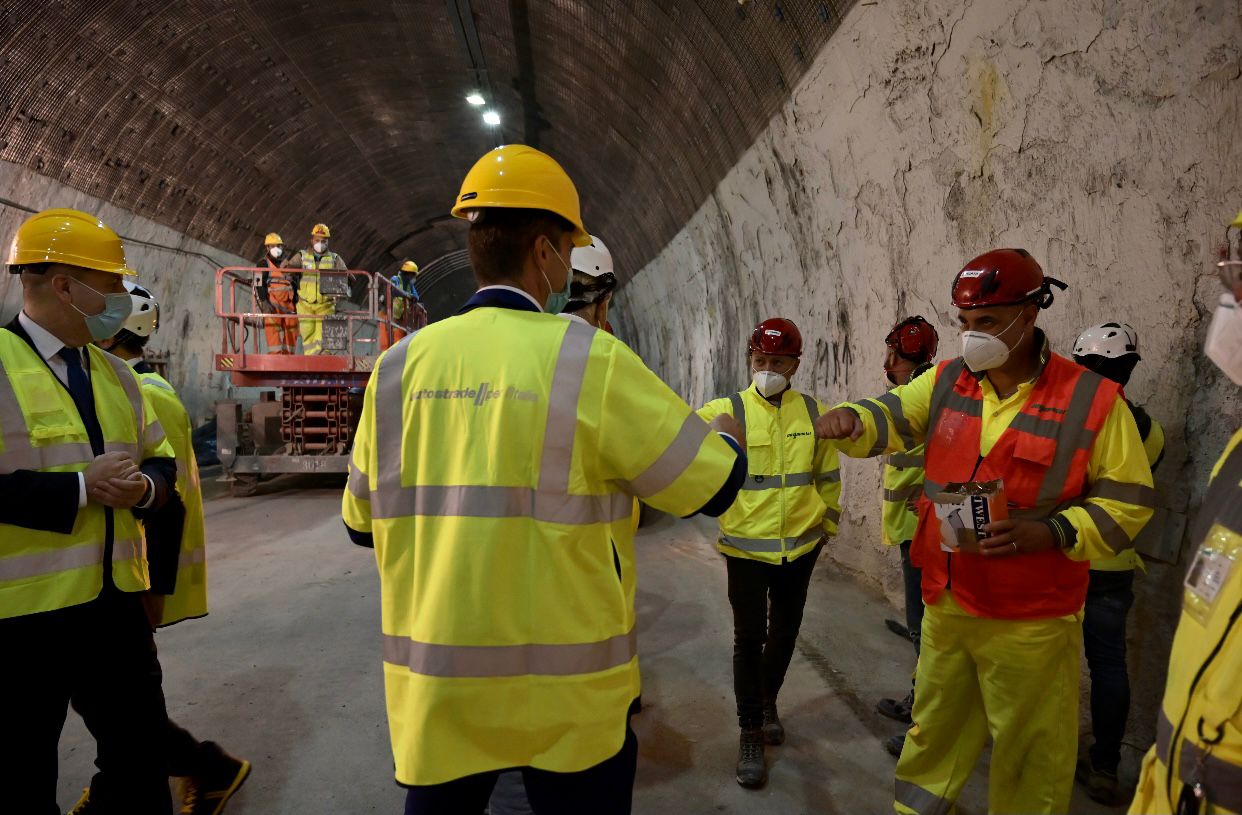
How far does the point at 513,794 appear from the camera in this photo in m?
2.14

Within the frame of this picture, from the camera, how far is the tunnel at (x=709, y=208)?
281 centimetres

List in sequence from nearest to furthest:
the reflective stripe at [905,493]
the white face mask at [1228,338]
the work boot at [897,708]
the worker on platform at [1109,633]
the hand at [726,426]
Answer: the white face mask at [1228,338], the hand at [726,426], the worker on platform at [1109,633], the work boot at [897,708], the reflective stripe at [905,493]

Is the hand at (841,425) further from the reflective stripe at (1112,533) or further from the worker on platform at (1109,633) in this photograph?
the worker on platform at (1109,633)

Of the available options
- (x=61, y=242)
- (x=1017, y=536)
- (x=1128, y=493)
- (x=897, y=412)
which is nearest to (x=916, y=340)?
(x=897, y=412)

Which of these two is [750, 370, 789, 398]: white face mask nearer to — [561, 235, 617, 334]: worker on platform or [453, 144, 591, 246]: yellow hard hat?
[561, 235, 617, 334]: worker on platform

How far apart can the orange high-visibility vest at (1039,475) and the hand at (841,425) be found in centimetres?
34

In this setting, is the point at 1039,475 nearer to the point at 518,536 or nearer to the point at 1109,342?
the point at 1109,342

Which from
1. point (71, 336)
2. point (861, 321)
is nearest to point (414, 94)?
point (861, 321)

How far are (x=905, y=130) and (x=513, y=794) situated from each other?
457 cm

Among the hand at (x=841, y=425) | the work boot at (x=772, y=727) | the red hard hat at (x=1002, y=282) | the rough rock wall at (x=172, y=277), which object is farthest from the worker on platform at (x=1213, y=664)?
the rough rock wall at (x=172, y=277)

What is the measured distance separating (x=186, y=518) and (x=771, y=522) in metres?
2.67

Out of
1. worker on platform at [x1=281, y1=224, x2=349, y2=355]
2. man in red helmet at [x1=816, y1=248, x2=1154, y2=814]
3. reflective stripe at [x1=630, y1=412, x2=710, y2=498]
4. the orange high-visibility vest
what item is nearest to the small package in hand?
man in red helmet at [x1=816, y1=248, x2=1154, y2=814]

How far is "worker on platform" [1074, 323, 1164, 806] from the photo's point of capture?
9.07ft

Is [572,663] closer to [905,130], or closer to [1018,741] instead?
[1018,741]
